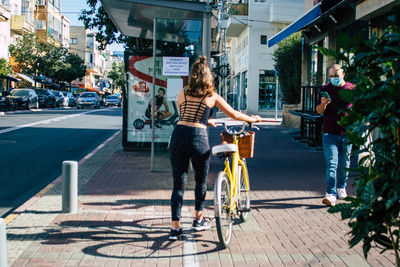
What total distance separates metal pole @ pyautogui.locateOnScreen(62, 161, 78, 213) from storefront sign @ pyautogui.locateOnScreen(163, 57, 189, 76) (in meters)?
3.37

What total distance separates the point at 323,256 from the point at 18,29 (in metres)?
48.0

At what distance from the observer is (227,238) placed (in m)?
4.84

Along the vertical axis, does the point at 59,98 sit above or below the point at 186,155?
above

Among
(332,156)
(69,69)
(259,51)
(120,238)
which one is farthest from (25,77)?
(120,238)

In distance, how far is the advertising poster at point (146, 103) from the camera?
11070mm

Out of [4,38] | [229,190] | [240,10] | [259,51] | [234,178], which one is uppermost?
[240,10]

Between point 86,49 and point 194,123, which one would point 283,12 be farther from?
point 86,49

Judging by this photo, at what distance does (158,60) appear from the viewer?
10750mm

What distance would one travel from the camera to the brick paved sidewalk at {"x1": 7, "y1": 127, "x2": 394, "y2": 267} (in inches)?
179

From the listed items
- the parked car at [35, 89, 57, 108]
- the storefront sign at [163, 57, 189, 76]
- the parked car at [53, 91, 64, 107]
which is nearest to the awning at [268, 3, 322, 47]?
the storefront sign at [163, 57, 189, 76]

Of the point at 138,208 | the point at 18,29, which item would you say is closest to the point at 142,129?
the point at 138,208

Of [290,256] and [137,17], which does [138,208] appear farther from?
[137,17]

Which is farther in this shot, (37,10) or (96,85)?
(96,85)

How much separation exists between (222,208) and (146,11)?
617cm
